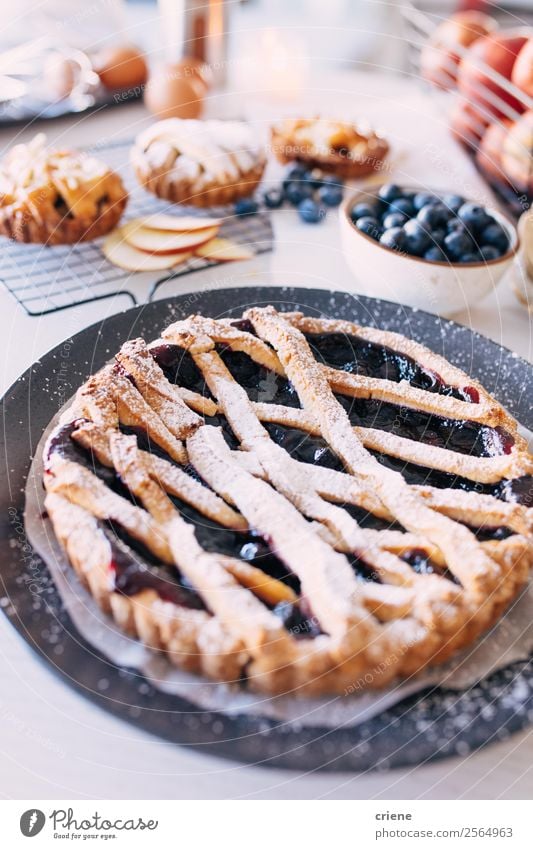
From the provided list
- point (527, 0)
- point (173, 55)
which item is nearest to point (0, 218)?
point (173, 55)

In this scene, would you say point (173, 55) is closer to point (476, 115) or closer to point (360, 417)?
point (476, 115)

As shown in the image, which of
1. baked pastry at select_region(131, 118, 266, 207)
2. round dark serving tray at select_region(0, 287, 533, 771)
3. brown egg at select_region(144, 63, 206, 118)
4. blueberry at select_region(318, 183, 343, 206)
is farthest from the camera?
brown egg at select_region(144, 63, 206, 118)

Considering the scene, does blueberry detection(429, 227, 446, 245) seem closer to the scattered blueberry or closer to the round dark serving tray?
the scattered blueberry

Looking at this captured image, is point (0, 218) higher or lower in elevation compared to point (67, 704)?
higher

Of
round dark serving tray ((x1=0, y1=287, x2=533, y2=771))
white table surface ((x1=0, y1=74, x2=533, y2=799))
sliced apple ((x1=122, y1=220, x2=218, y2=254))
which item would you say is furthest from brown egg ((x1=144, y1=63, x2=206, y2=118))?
white table surface ((x1=0, y1=74, x2=533, y2=799))

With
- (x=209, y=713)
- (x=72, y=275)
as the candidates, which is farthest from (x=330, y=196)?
(x=209, y=713)
